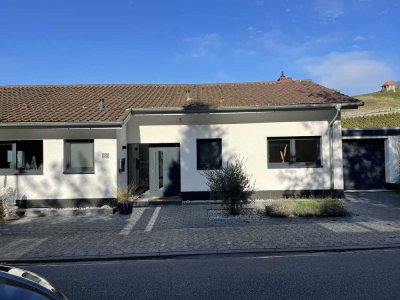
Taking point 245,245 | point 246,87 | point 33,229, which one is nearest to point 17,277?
point 245,245

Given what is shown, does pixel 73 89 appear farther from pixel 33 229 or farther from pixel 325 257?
pixel 325 257

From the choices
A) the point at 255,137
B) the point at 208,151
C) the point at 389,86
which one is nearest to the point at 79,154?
the point at 208,151

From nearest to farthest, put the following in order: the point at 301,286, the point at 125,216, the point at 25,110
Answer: the point at 301,286, the point at 125,216, the point at 25,110

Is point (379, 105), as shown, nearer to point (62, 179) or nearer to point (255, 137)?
point (255, 137)

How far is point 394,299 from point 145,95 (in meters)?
13.1

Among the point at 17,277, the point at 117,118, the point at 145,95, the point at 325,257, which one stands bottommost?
the point at 325,257

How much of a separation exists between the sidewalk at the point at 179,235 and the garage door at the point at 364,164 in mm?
4166

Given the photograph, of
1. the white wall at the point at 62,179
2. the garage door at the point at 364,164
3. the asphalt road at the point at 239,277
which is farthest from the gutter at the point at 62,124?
the garage door at the point at 364,164

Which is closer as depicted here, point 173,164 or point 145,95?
point 173,164

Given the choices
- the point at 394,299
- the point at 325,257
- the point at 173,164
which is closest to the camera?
the point at 394,299

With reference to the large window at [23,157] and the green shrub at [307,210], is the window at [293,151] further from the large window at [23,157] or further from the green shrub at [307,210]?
the large window at [23,157]

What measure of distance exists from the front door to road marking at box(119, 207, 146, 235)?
1.68 metres

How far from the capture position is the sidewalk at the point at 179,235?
6980mm

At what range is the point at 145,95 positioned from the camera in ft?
51.5
